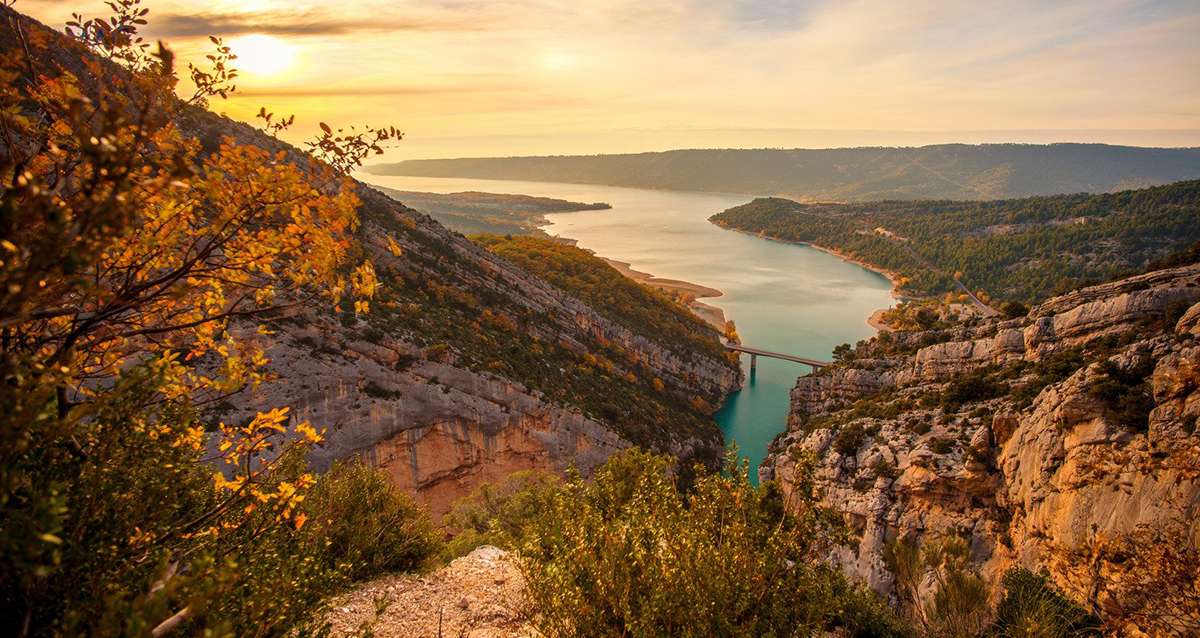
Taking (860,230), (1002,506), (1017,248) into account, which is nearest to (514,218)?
(860,230)

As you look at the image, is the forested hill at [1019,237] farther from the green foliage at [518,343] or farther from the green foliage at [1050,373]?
the green foliage at [518,343]

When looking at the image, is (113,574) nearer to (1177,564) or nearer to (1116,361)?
(1177,564)

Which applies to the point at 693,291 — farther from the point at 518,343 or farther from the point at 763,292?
the point at 518,343

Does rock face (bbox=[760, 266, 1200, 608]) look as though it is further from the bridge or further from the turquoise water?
the bridge

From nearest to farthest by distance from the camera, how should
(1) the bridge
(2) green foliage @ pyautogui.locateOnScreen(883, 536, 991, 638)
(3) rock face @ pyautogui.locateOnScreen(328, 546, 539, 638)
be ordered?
(2) green foliage @ pyautogui.locateOnScreen(883, 536, 991, 638) → (3) rock face @ pyautogui.locateOnScreen(328, 546, 539, 638) → (1) the bridge

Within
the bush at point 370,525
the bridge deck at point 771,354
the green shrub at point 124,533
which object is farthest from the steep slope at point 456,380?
the green shrub at point 124,533

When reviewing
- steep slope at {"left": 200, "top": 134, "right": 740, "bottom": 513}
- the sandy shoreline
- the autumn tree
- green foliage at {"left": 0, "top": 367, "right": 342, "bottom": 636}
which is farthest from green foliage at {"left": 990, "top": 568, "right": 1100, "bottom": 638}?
the sandy shoreline
